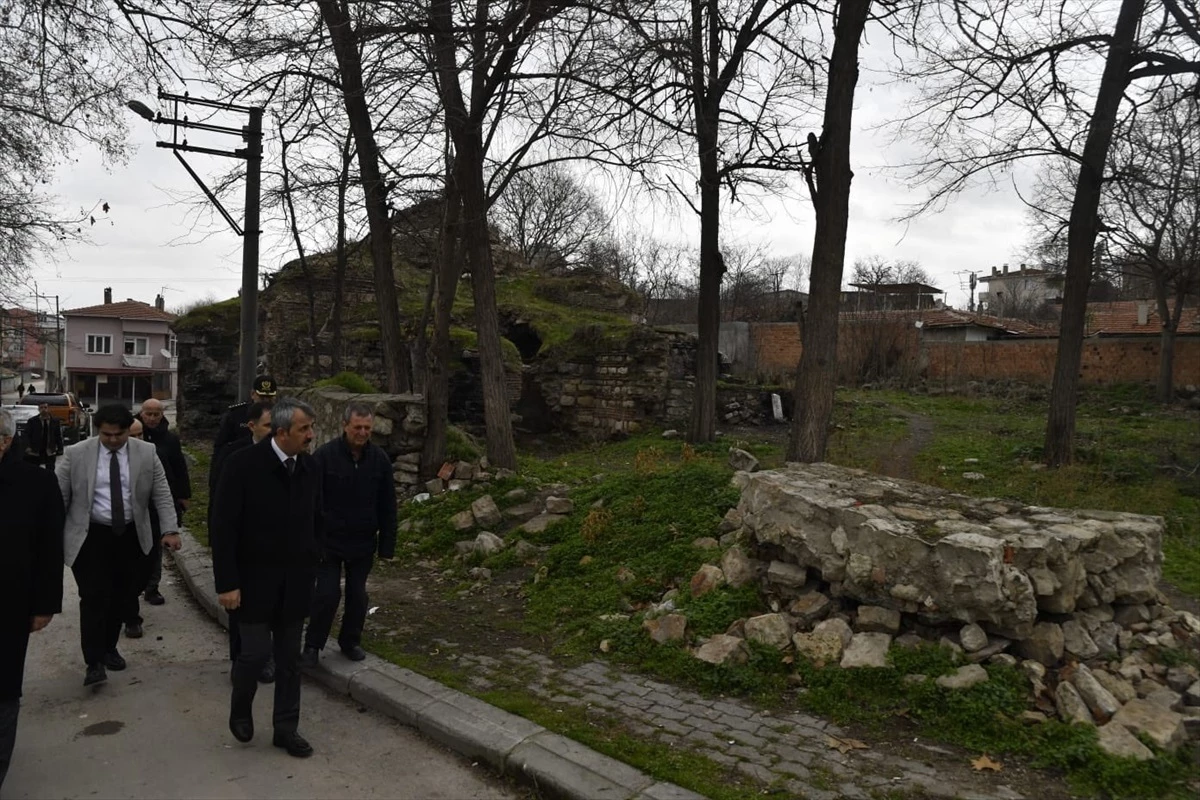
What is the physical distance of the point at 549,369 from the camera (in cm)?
1858

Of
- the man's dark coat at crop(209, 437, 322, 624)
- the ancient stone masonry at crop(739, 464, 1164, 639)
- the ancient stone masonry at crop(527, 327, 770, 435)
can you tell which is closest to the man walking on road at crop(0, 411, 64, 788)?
the man's dark coat at crop(209, 437, 322, 624)

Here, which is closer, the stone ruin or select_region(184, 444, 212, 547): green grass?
the stone ruin

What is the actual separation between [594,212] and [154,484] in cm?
3849

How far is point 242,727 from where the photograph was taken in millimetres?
4262

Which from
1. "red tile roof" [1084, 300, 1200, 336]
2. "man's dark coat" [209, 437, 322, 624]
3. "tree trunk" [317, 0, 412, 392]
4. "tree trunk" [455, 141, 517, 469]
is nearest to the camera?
"man's dark coat" [209, 437, 322, 624]

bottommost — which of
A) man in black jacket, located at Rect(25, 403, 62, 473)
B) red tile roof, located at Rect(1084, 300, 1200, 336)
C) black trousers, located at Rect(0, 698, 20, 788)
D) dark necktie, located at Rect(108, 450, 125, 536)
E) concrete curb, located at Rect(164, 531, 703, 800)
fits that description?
concrete curb, located at Rect(164, 531, 703, 800)

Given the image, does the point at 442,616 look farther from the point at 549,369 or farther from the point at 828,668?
the point at 549,369

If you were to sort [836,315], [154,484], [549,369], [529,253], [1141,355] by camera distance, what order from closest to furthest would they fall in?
[154,484] < [836,315] < [549,369] < [1141,355] < [529,253]

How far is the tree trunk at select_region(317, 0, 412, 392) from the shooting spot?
895cm

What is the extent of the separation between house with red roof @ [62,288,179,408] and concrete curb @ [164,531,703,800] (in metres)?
59.5

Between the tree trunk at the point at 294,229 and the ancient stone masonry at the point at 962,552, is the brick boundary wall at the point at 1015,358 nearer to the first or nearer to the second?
the tree trunk at the point at 294,229

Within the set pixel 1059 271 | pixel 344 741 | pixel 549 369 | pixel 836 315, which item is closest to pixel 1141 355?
pixel 1059 271

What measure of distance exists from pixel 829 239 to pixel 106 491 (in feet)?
24.5

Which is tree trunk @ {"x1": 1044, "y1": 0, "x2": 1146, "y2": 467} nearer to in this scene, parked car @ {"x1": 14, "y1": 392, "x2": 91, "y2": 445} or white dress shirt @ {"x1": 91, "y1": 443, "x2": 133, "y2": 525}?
white dress shirt @ {"x1": 91, "y1": 443, "x2": 133, "y2": 525}
